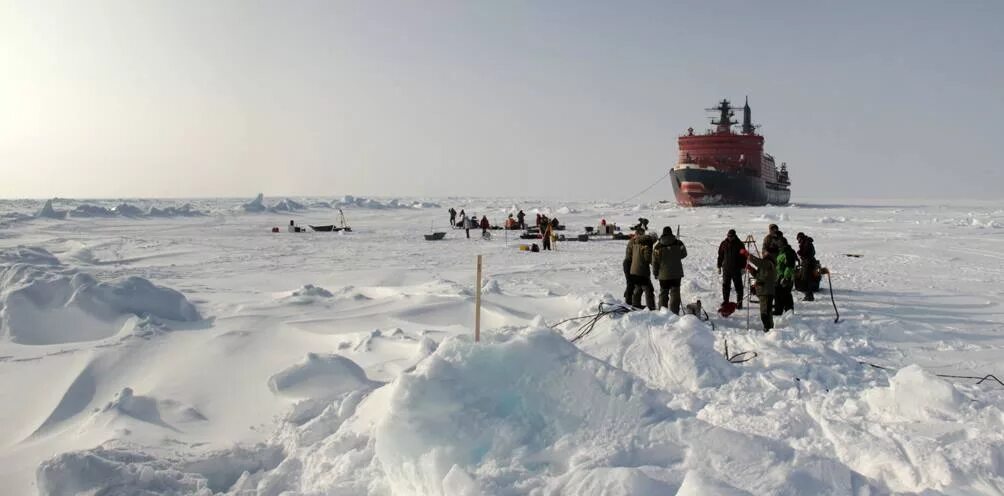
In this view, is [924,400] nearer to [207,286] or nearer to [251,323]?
[251,323]

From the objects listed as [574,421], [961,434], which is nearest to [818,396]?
[961,434]

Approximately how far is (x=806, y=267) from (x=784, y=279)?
1.61 m

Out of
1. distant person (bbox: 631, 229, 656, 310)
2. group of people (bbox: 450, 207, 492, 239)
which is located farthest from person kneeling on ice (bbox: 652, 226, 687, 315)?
group of people (bbox: 450, 207, 492, 239)

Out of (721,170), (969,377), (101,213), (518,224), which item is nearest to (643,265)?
(969,377)

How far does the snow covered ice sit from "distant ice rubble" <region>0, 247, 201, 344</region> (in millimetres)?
31

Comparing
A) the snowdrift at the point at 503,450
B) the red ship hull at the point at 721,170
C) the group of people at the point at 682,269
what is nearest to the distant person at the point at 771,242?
the group of people at the point at 682,269

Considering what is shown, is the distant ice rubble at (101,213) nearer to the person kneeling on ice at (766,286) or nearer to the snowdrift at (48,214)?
the snowdrift at (48,214)

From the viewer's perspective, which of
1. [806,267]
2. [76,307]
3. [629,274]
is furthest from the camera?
[806,267]

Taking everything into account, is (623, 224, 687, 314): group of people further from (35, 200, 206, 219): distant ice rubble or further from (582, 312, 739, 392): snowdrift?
(35, 200, 206, 219): distant ice rubble

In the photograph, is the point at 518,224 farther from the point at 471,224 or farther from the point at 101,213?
the point at 101,213

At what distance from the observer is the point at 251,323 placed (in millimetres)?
8094

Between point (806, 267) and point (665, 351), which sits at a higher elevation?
point (806, 267)

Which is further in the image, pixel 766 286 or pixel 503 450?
pixel 766 286

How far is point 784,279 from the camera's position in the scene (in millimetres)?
8680
